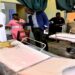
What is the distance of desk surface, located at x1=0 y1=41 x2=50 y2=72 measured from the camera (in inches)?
45.8

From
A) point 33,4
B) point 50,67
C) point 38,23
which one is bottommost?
point 50,67

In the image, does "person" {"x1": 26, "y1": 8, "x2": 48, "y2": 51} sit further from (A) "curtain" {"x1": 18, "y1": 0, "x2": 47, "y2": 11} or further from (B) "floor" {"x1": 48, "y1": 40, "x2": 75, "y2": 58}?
(B) "floor" {"x1": 48, "y1": 40, "x2": 75, "y2": 58}

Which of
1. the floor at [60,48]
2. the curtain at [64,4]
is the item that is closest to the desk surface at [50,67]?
the floor at [60,48]

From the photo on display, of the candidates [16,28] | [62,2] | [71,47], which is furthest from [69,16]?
[71,47]

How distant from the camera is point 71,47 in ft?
5.19

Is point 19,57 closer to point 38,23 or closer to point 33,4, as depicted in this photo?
point 33,4

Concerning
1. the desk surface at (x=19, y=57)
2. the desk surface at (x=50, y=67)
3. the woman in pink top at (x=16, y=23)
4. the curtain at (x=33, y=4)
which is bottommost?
the desk surface at (x=50, y=67)

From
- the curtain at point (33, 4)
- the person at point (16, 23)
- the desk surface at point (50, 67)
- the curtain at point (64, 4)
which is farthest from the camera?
the person at point (16, 23)

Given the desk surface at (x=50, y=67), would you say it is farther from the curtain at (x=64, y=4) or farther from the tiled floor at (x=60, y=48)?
the curtain at (x=64, y=4)

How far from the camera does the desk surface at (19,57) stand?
3.82ft

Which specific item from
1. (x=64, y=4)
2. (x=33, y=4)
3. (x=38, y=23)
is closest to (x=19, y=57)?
(x=33, y=4)

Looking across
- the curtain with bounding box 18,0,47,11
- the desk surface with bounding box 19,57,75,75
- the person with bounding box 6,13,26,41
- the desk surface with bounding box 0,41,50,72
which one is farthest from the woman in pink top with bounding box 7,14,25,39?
the desk surface with bounding box 19,57,75,75

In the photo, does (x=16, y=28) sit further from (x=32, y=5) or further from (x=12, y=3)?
(x=32, y=5)

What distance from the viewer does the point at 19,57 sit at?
4.21ft
